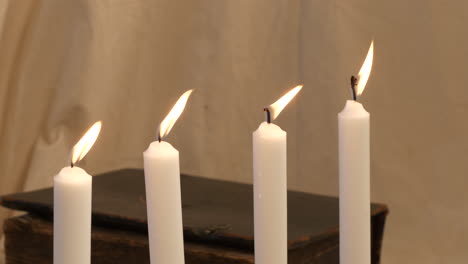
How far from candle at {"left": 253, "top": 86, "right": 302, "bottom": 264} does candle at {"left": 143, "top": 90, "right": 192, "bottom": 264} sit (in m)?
0.06

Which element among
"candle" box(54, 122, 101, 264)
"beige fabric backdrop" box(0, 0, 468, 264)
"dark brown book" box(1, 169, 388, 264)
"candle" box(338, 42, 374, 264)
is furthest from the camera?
"beige fabric backdrop" box(0, 0, 468, 264)

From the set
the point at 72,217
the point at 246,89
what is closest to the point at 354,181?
the point at 72,217

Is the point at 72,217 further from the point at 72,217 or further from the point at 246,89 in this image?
the point at 246,89

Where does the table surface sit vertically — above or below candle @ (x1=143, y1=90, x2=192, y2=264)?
above

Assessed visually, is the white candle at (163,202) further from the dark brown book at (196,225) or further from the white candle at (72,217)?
the dark brown book at (196,225)

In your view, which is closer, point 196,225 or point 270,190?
point 270,190

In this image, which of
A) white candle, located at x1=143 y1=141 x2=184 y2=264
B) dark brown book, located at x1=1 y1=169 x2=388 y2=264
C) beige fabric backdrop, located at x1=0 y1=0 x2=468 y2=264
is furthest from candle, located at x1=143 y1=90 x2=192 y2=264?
beige fabric backdrop, located at x1=0 y1=0 x2=468 y2=264

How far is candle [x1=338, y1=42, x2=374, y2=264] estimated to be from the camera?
570 mm

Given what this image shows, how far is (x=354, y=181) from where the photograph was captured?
57cm

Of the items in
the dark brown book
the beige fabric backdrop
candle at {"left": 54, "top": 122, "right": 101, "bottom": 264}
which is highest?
the beige fabric backdrop

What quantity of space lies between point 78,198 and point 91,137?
2.8 inches

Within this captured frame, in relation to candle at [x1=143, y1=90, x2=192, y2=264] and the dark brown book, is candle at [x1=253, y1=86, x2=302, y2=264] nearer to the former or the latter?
candle at [x1=143, y1=90, x2=192, y2=264]

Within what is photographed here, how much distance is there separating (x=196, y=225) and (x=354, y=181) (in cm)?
39

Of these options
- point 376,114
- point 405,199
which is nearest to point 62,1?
point 376,114
